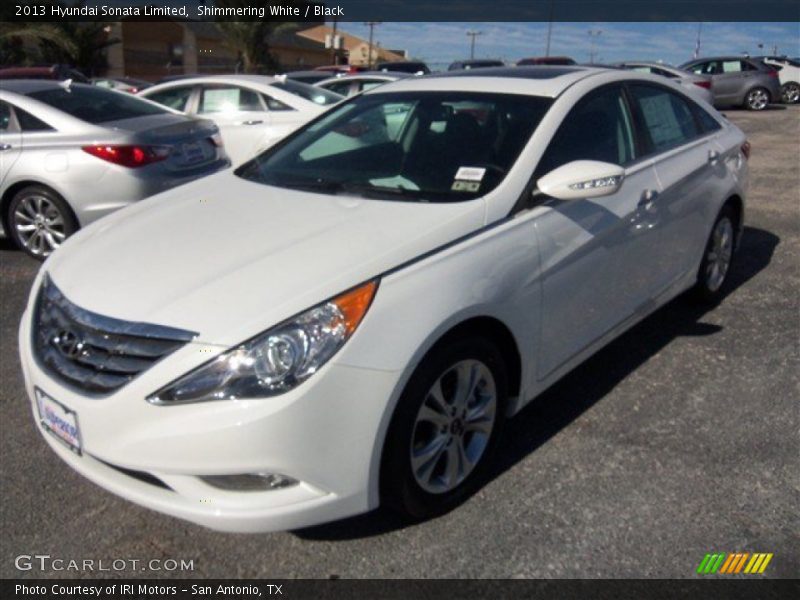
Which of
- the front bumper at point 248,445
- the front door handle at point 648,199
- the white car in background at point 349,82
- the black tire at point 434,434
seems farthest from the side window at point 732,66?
the front bumper at point 248,445

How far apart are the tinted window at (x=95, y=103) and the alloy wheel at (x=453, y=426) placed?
476cm

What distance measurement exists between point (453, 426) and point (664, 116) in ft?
8.21

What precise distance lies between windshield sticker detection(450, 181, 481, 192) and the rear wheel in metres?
22.6

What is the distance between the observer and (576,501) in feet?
10.4

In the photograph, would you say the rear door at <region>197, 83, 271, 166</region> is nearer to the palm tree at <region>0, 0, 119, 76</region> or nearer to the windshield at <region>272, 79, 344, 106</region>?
the windshield at <region>272, 79, 344, 106</region>

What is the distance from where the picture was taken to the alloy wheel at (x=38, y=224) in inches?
257

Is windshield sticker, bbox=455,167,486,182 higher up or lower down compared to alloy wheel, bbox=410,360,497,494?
higher up

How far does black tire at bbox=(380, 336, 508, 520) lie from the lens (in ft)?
9.04

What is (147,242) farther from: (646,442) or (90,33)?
(90,33)

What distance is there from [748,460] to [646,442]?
410 mm

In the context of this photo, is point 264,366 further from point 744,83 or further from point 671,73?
point 744,83

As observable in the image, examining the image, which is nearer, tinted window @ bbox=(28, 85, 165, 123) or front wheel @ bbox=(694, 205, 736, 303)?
front wheel @ bbox=(694, 205, 736, 303)

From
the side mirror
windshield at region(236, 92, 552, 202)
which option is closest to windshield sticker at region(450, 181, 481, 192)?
windshield at region(236, 92, 552, 202)

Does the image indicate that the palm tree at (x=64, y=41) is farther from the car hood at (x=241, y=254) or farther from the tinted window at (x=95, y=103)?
the car hood at (x=241, y=254)
